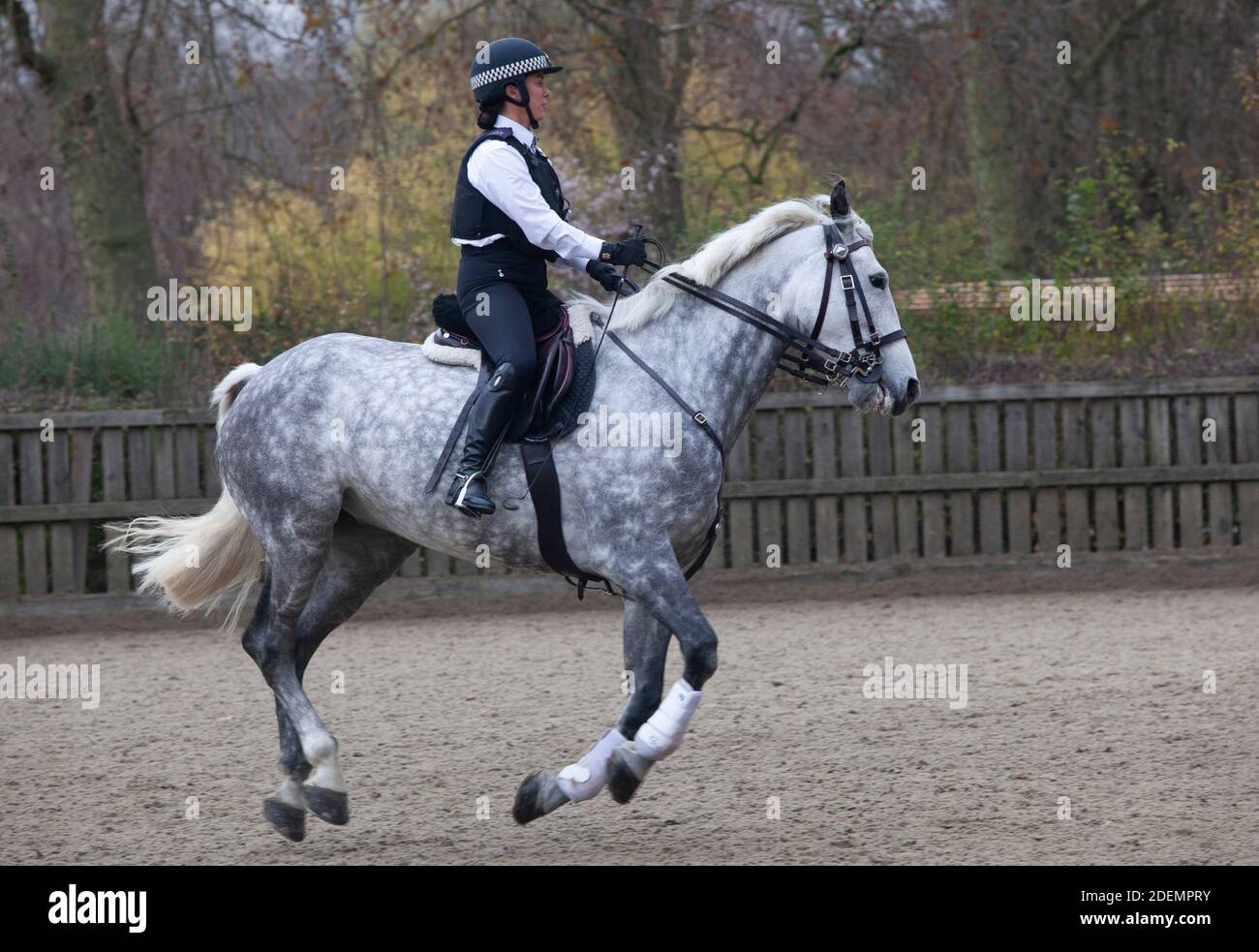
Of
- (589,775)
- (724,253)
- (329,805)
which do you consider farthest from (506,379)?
(329,805)

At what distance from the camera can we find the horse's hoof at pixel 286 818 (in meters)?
5.42

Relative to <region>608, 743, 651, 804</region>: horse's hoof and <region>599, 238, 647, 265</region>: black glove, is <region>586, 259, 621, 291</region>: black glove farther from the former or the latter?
<region>608, 743, 651, 804</region>: horse's hoof

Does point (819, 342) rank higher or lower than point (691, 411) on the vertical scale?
higher

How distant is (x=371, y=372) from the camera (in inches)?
228

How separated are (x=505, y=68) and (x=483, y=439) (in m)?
1.39

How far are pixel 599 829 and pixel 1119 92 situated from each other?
55.2ft

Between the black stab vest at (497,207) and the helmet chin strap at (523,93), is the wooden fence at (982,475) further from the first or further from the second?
the helmet chin strap at (523,93)

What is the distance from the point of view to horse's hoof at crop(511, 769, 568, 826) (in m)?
5.31

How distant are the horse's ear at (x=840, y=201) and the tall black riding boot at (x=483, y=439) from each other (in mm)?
1290

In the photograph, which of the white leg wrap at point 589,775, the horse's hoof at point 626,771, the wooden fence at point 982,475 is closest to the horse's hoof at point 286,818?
the white leg wrap at point 589,775

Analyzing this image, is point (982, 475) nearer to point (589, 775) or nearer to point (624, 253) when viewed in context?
point (624, 253)

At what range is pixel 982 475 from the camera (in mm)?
11180

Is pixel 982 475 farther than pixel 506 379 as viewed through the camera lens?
Yes

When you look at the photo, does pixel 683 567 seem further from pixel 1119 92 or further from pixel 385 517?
pixel 1119 92
